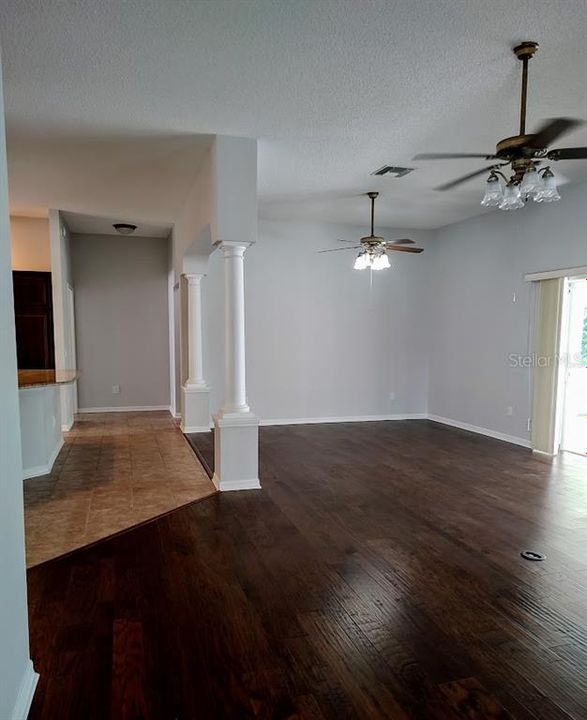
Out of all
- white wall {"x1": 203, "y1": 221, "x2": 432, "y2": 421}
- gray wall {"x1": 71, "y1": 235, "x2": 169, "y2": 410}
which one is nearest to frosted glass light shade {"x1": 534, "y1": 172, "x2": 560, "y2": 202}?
white wall {"x1": 203, "y1": 221, "x2": 432, "y2": 421}

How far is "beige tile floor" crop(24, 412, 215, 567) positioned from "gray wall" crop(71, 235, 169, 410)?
1772 mm

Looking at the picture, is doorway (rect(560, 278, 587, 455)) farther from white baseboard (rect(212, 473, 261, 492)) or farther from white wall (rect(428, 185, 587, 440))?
white baseboard (rect(212, 473, 261, 492))

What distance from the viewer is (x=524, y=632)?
2227mm

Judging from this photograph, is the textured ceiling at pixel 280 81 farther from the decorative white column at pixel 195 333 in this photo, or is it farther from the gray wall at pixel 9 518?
the decorative white column at pixel 195 333

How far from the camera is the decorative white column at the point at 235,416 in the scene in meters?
4.11

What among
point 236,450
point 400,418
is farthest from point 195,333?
point 400,418

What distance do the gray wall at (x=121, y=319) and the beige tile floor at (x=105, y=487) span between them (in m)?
1.77

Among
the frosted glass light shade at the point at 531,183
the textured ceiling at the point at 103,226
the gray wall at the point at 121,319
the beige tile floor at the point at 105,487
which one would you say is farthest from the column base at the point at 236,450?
the gray wall at the point at 121,319

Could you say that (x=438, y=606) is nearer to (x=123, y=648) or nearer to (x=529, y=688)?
(x=529, y=688)

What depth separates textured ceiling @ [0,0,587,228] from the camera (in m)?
2.39

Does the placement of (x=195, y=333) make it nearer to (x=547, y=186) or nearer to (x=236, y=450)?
(x=236, y=450)

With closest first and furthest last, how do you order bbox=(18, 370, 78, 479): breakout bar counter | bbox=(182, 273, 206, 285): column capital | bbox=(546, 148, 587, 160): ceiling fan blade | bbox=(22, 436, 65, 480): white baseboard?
bbox=(546, 148, 587, 160): ceiling fan blade < bbox=(18, 370, 78, 479): breakout bar counter < bbox=(22, 436, 65, 480): white baseboard < bbox=(182, 273, 206, 285): column capital

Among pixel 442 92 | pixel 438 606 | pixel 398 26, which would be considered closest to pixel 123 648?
pixel 438 606

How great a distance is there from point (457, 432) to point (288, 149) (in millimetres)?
4489
